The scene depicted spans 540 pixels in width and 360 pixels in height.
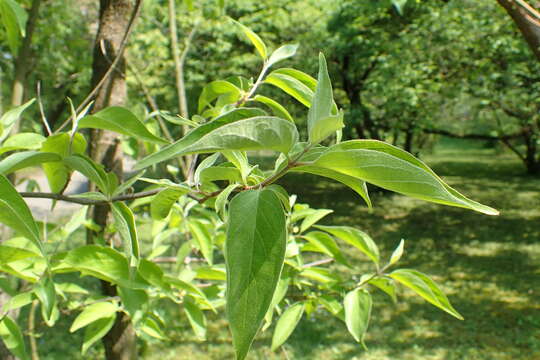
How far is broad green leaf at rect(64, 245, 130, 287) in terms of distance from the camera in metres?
0.68

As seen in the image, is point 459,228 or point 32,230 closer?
point 32,230

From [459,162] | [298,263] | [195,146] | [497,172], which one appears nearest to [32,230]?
[195,146]

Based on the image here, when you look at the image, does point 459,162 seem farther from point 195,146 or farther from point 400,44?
point 195,146

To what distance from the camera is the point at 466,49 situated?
5895 mm

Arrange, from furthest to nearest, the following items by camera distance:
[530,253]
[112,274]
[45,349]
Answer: [530,253] → [45,349] → [112,274]

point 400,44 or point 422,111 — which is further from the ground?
point 400,44

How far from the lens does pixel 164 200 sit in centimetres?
46

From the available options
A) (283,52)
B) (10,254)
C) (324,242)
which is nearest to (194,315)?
(324,242)

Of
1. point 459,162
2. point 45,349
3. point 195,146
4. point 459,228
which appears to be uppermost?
point 195,146

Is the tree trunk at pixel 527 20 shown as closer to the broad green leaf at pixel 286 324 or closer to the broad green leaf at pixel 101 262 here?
the broad green leaf at pixel 286 324

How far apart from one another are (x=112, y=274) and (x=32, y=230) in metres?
0.35

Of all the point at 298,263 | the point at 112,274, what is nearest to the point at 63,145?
the point at 112,274

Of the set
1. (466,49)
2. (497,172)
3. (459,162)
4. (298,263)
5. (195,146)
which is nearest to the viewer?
(195,146)

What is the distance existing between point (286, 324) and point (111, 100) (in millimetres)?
701
